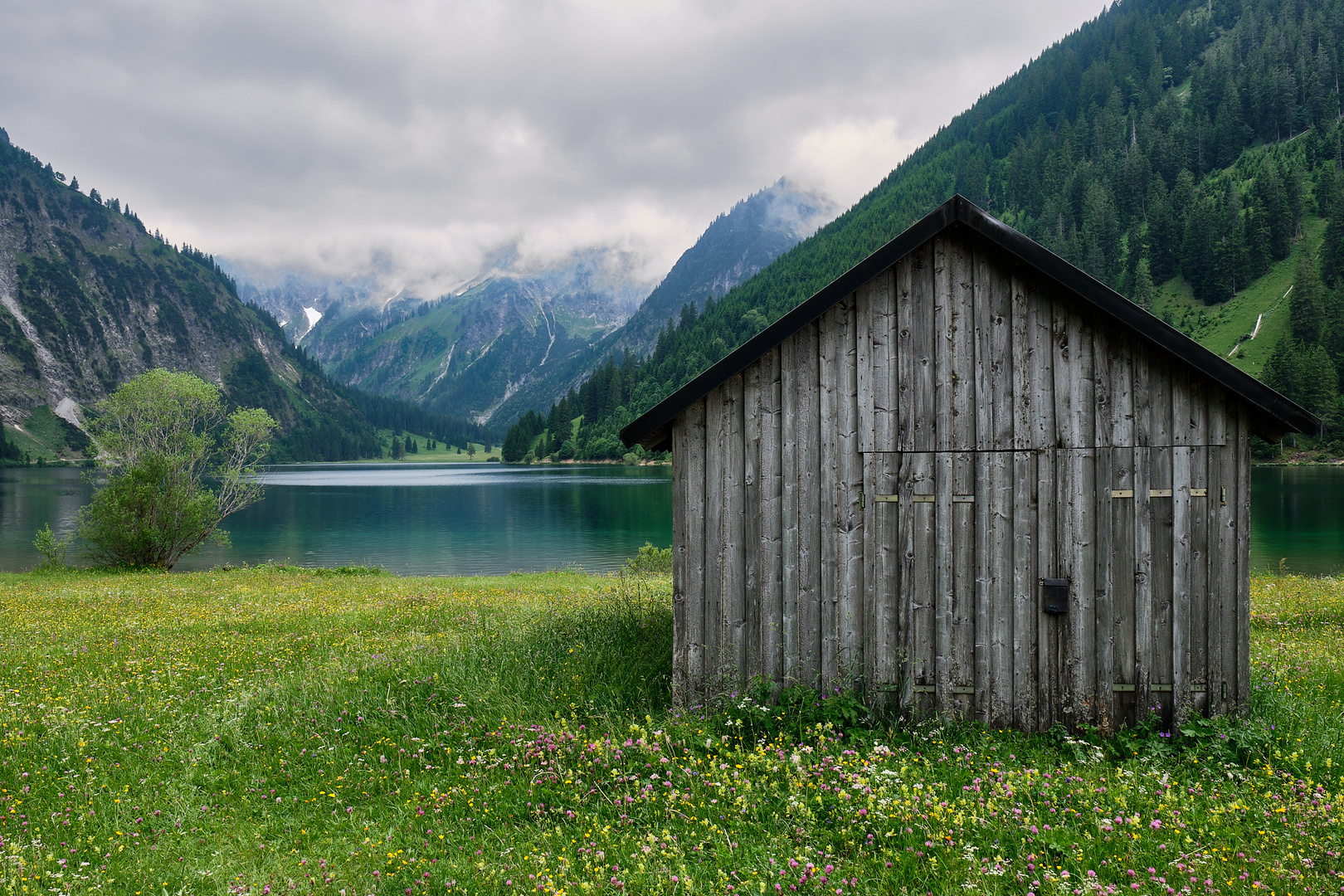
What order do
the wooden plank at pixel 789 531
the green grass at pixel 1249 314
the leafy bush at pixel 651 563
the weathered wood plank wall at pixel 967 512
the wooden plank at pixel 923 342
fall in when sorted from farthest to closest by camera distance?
the green grass at pixel 1249 314
the leafy bush at pixel 651 563
the wooden plank at pixel 789 531
the wooden plank at pixel 923 342
the weathered wood plank wall at pixel 967 512

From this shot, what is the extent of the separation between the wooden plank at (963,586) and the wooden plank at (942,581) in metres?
0.03

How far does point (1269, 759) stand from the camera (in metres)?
6.30

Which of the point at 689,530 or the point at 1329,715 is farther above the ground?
the point at 689,530

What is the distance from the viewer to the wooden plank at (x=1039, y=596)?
6992mm

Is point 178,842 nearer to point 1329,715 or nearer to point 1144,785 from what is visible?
point 1144,785

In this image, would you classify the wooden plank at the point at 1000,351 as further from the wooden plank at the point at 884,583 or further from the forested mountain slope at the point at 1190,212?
the forested mountain slope at the point at 1190,212

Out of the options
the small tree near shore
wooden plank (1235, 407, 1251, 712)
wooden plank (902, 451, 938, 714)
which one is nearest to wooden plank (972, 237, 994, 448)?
wooden plank (902, 451, 938, 714)

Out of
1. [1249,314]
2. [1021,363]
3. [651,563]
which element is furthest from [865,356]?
[1249,314]

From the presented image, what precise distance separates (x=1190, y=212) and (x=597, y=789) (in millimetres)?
180860

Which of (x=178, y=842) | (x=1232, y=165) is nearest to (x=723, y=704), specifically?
(x=178, y=842)

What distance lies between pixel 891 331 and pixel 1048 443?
6.75ft

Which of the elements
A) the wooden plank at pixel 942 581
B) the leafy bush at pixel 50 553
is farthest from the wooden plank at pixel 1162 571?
the leafy bush at pixel 50 553

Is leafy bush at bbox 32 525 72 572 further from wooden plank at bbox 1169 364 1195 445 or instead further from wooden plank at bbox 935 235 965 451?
wooden plank at bbox 1169 364 1195 445

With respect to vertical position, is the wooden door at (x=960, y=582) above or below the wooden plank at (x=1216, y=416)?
below
